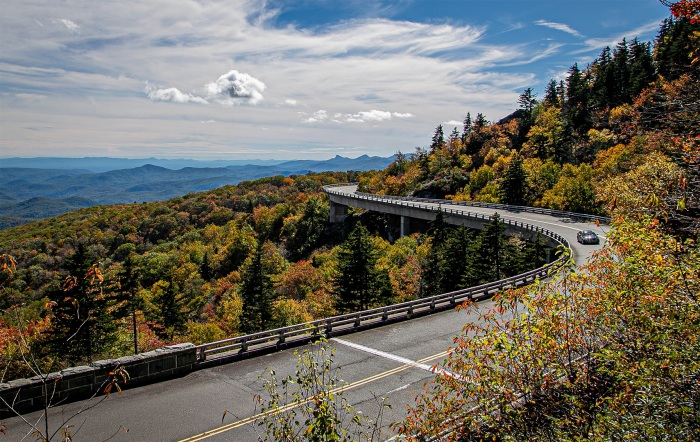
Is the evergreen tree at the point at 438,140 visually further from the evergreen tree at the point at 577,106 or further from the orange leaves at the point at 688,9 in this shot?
the orange leaves at the point at 688,9

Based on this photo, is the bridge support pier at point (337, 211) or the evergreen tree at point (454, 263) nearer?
the evergreen tree at point (454, 263)

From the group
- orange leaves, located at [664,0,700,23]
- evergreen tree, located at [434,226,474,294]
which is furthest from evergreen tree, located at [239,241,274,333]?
orange leaves, located at [664,0,700,23]

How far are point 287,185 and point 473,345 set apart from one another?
180 m

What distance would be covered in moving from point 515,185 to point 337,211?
134ft

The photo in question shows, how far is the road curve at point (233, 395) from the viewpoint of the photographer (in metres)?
10.6

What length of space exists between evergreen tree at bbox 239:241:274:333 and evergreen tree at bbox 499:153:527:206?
150 feet

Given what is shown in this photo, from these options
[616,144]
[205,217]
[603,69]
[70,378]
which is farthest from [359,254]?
[205,217]

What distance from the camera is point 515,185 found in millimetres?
72562

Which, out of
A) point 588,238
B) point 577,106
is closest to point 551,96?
point 577,106

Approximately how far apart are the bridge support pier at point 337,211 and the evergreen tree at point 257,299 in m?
55.8

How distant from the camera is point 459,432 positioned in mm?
7695

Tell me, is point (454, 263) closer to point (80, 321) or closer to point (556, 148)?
point (80, 321)

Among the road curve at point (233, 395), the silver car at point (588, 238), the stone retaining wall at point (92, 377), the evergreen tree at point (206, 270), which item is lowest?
the evergreen tree at point (206, 270)

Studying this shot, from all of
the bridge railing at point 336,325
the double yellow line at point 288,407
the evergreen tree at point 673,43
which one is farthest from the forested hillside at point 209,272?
the evergreen tree at point 673,43
